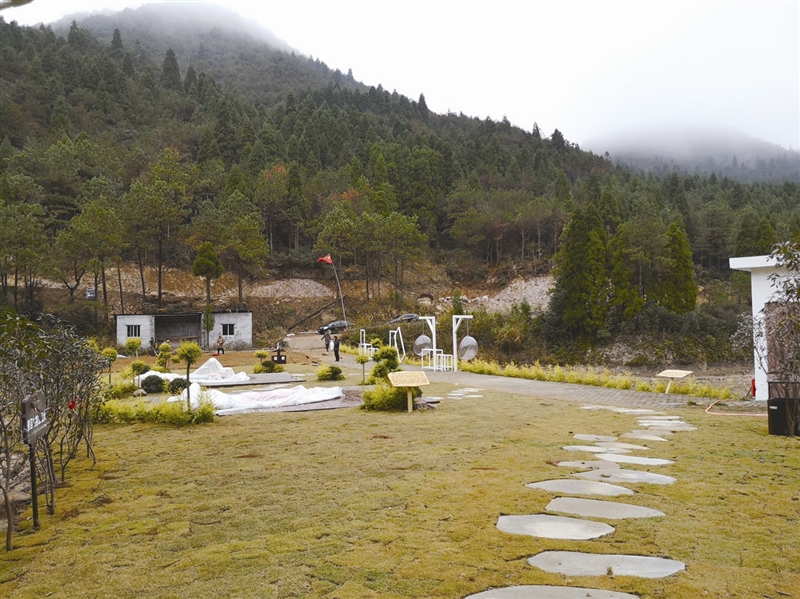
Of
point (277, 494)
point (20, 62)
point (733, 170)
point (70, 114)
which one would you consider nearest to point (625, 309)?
point (277, 494)

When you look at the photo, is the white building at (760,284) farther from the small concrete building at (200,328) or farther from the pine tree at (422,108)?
the pine tree at (422,108)

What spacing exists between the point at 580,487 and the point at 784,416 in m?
3.81

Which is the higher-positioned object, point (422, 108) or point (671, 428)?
point (422, 108)

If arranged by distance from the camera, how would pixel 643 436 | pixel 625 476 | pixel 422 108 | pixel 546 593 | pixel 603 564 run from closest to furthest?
pixel 546 593 → pixel 603 564 → pixel 625 476 → pixel 643 436 → pixel 422 108

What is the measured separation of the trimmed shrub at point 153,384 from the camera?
11.8 meters

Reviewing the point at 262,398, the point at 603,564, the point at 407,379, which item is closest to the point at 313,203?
the point at 262,398

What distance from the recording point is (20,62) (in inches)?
2557

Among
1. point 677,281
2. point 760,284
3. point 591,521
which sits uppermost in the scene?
point 677,281

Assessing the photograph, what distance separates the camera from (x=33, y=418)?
3.53 metres

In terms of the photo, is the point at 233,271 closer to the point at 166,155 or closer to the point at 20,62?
the point at 166,155

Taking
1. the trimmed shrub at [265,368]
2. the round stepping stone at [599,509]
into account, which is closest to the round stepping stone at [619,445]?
the round stepping stone at [599,509]

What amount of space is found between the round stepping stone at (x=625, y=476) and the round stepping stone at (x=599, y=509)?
0.65m

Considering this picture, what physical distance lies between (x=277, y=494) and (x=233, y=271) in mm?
42090

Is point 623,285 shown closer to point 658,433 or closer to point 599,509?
point 658,433
